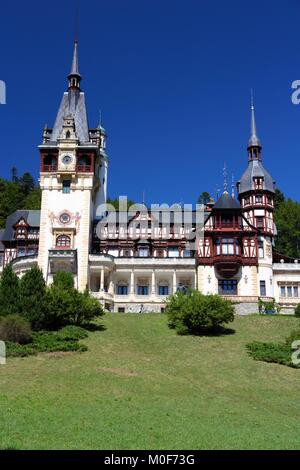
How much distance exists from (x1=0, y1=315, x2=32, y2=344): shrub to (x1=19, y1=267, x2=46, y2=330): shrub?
107 inches

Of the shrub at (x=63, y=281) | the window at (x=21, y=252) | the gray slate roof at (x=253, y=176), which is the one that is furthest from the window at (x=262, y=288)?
the window at (x=21, y=252)

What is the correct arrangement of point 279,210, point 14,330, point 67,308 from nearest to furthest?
point 14,330 < point 67,308 < point 279,210

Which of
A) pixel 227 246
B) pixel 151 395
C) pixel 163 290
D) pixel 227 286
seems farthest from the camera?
pixel 163 290

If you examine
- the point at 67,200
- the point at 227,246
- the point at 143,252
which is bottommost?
the point at 227,246

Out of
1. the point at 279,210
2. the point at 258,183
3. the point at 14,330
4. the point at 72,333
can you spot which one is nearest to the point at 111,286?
the point at 72,333

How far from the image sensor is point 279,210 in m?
98.8

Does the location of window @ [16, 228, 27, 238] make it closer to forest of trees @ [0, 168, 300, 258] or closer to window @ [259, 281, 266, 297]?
forest of trees @ [0, 168, 300, 258]

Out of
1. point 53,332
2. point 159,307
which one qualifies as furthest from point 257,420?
point 159,307

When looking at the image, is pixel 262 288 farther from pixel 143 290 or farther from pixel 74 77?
pixel 74 77

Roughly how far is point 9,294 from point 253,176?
123 ft

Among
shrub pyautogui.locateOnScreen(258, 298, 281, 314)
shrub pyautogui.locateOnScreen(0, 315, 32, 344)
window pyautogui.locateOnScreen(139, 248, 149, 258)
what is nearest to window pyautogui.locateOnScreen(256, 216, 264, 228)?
shrub pyautogui.locateOnScreen(258, 298, 281, 314)

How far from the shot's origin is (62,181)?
62.6 m

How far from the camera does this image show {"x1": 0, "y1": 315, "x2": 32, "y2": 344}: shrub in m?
37.1
